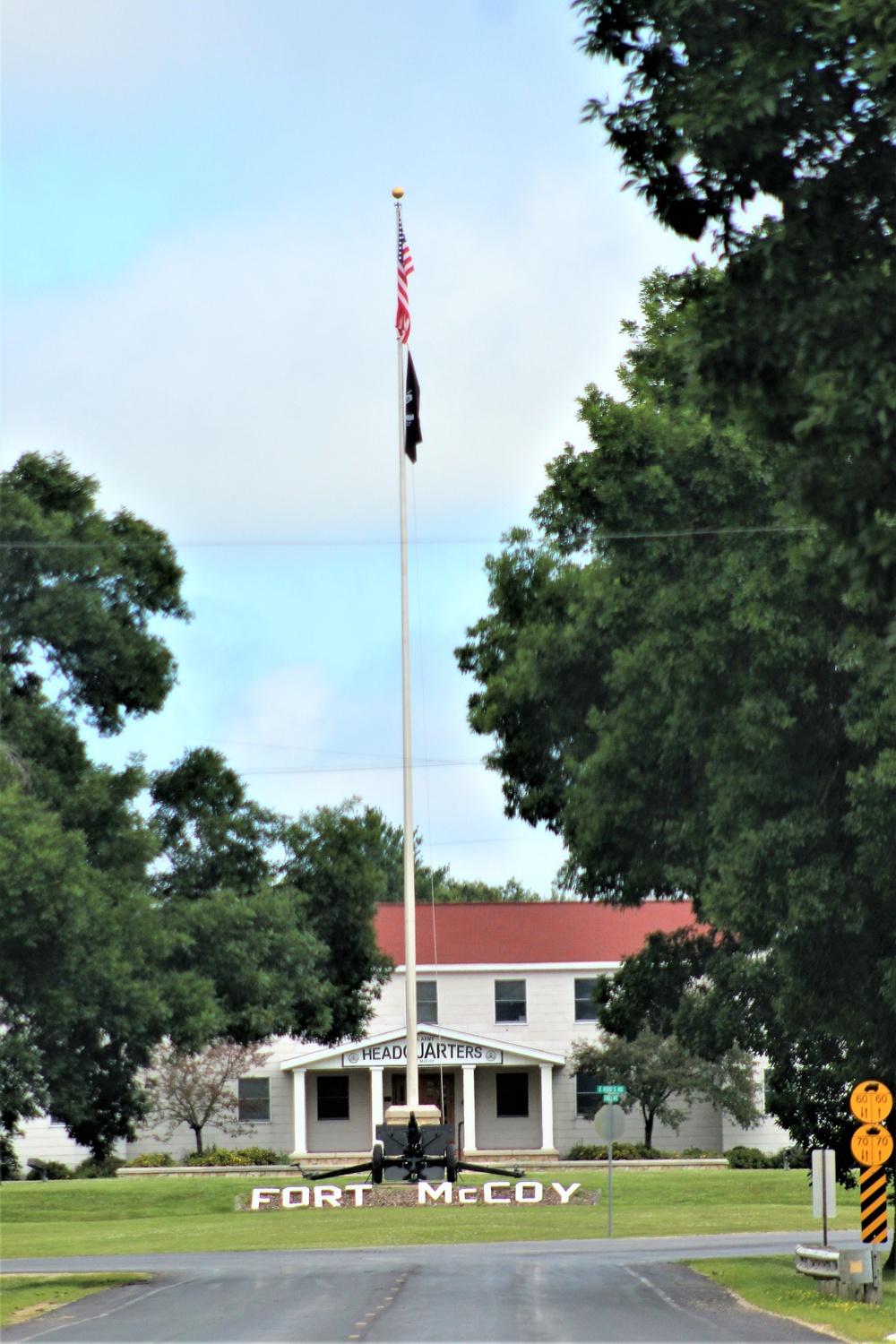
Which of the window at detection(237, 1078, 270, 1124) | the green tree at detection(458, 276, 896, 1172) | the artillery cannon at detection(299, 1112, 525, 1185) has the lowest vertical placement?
the window at detection(237, 1078, 270, 1124)

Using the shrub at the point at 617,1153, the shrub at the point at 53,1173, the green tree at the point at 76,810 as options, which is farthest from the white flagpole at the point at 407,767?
the shrub at the point at 53,1173

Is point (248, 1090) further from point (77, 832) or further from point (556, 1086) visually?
point (77, 832)

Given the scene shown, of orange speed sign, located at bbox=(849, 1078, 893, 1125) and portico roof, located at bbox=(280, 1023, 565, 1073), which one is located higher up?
orange speed sign, located at bbox=(849, 1078, 893, 1125)

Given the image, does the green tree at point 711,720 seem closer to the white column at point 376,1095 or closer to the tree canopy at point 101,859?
the tree canopy at point 101,859

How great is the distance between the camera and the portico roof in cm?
5172

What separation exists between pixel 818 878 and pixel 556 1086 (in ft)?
118

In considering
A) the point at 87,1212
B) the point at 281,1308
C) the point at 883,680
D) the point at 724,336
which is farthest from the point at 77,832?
the point at 87,1212

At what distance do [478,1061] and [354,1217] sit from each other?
53.0 ft

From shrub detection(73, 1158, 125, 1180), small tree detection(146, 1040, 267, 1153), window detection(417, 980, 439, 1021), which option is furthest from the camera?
window detection(417, 980, 439, 1021)

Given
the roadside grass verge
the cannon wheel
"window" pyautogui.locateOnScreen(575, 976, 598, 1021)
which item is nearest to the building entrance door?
"window" pyautogui.locateOnScreen(575, 976, 598, 1021)

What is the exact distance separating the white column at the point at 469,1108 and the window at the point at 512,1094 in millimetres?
914

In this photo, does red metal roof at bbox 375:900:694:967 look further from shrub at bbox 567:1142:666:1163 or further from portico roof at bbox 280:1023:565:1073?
shrub at bbox 567:1142:666:1163

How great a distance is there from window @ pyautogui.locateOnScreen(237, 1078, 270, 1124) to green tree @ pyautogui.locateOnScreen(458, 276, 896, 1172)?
96.5ft

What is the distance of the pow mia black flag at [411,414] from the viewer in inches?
1260
